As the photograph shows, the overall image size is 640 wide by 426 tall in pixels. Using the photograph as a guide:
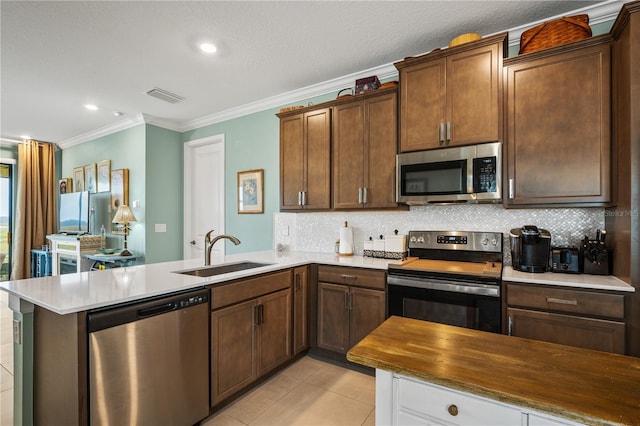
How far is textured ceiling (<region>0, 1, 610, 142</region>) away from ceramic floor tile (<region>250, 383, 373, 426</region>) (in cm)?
272

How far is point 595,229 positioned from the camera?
2.19 metres

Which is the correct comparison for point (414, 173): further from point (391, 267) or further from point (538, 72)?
point (538, 72)

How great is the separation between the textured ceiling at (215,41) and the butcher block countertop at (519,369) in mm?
2144

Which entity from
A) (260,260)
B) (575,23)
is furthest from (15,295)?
(575,23)

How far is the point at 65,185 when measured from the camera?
19.5ft

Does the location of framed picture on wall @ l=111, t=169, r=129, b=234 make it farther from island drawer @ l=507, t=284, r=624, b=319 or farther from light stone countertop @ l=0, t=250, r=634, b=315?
island drawer @ l=507, t=284, r=624, b=319

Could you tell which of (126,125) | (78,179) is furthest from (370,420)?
(78,179)

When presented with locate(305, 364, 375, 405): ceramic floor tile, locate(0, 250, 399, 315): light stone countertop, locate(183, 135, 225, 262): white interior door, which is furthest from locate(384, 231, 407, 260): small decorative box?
locate(183, 135, 225, 262): white interior door

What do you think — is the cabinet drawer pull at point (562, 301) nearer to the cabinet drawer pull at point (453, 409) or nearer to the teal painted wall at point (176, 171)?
the cabinet drawer pull at point (453, 409)

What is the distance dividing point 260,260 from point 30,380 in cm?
160

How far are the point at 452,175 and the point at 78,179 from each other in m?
6.26

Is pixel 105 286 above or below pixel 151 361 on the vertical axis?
above

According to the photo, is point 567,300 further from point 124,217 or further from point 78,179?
point 78,179

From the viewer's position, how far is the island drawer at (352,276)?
247cm
